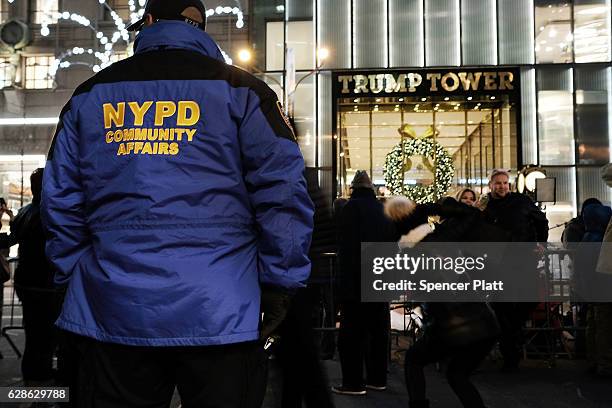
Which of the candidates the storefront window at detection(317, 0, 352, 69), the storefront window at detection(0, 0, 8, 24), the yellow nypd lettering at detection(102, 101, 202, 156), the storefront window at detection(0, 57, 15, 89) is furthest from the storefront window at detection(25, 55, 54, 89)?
the yellow nypd lettering at detection(102, 101, 202, 156)

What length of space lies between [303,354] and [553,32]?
18723mm

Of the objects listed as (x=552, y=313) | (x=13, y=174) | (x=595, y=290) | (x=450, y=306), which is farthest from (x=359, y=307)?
(x=13, y=174)

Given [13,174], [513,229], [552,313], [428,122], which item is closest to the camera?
[513,229]

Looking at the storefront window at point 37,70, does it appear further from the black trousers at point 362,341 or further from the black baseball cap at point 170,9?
the black baseball cap at point 170,9

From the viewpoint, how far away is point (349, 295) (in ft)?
20.3

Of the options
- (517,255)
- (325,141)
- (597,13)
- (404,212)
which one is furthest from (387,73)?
(404,212)

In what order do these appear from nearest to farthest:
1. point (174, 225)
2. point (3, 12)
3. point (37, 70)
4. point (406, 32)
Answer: point (174, 225) → point (406, 32) → point (37, 70) → point (3, 12)

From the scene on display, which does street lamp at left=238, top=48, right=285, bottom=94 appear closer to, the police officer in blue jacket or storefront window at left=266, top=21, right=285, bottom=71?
storefront window at left=266, top=21, right=285, bottom=71

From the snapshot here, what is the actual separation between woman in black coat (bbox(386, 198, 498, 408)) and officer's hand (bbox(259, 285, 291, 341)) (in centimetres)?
258

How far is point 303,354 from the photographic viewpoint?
386cm

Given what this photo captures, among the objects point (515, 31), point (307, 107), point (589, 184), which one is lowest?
point (589, 184)

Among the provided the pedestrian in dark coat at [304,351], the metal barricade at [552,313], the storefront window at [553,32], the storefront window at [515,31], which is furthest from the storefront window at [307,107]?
the pedestrian in dark coat at [304,351]

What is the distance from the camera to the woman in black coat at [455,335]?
4422 mm

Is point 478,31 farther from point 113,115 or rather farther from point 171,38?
point 113,115
